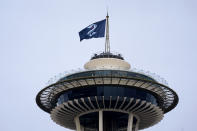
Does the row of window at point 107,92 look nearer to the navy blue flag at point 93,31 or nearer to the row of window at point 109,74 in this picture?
the row of window at point 109,74

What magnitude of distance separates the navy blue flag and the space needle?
20.7 feet

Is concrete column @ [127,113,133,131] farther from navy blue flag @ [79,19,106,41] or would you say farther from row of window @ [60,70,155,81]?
navy blue flag @ [79,19,106,41]

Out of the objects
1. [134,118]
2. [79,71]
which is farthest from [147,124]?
[79,71]

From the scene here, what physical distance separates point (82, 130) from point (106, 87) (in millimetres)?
14100

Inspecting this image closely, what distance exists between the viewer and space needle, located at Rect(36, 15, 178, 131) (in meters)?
86.2

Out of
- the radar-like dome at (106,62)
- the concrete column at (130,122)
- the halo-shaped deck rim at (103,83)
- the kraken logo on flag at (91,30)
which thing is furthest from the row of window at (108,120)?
the kraken logo on flag at (91,30)

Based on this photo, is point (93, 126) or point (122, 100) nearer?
point (122, 100)

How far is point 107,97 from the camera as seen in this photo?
86.2 meters

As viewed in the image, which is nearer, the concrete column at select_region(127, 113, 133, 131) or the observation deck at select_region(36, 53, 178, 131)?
the observation deck at select_region(36, 53, 178, 131)

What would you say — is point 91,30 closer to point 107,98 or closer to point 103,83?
point 103,83

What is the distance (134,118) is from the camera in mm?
93875

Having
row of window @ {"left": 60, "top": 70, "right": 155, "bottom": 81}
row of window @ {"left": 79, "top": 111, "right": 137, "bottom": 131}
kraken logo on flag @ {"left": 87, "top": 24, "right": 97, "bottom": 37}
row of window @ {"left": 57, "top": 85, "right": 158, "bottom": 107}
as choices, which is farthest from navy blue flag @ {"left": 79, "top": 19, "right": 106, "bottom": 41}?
Result: row of window @ {"left": 79, "top": 111, "right": 137, "bottom": 131}

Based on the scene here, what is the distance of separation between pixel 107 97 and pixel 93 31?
55.5 ft

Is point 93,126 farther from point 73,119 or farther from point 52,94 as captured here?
point 52,94
